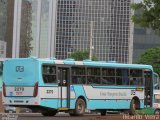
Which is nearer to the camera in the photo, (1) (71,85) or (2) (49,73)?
(2) (49,73)

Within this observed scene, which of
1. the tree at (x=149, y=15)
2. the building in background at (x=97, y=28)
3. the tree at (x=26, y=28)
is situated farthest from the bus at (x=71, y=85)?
the building in background at (x=97, y=28)

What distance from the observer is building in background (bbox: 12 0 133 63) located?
133875mm

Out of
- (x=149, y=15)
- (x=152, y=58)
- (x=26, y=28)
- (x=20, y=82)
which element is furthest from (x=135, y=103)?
(x=26, y=28)

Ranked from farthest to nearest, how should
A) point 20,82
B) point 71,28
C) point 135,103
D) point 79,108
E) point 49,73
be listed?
point 71,28
point 135,103
point 79,108
point 49,73
point 20,82

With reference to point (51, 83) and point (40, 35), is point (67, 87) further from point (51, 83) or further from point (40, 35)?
point (40, 35)

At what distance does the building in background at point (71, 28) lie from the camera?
134m

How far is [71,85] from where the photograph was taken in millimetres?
29422

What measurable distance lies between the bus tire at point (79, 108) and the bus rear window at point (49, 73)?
6.80 ft

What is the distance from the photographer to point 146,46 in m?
144

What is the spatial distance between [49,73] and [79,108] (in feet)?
9.50

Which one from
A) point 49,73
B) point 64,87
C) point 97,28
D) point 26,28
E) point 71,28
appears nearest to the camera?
point 49,73

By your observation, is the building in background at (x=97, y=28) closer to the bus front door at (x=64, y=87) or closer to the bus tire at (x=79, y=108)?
the bus tire at (x=79, y=108)

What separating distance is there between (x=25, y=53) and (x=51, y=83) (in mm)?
105986

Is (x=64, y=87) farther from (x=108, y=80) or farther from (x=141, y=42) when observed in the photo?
(x=141, y=42)
